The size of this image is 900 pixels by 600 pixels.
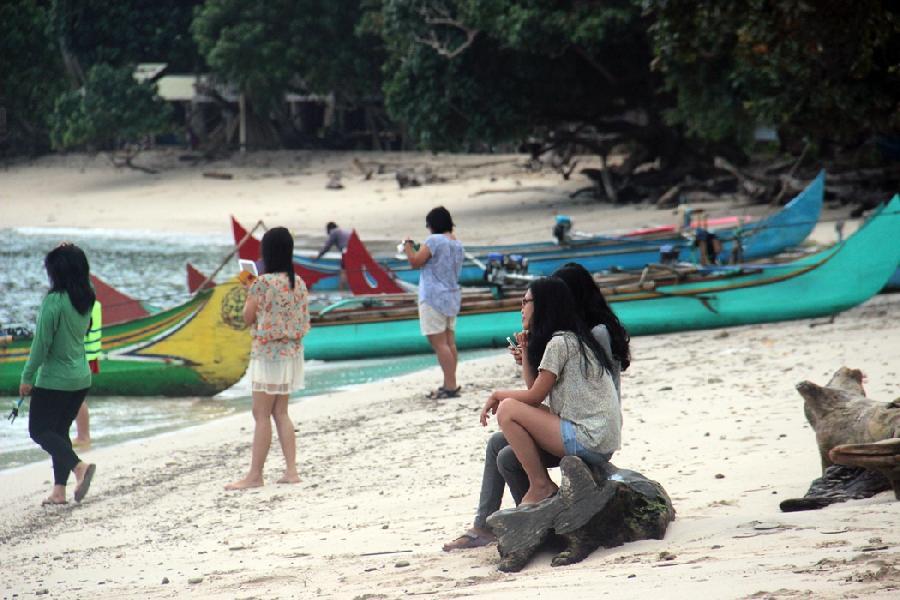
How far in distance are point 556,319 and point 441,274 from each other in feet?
13.7

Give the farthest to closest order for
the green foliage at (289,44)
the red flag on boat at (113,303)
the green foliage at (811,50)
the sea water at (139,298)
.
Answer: the green foliage at (289,44) → the green foliage at (811,50) → the red flag on boat at (113,303) → the sea water at (139,298)

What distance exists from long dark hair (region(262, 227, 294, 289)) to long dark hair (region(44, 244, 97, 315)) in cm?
102

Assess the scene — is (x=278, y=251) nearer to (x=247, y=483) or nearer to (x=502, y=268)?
(x=247, y=483)

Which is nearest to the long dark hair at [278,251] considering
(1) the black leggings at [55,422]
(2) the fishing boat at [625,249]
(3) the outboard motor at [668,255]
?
(1) the black leggings at [55,422]

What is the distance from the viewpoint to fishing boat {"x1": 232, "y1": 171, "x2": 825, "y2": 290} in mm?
17156

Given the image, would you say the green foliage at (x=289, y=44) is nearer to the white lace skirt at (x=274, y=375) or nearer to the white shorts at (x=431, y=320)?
the white shorts at (x=431, y=320)

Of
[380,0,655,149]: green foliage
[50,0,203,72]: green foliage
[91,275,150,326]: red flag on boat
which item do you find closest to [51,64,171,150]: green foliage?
[50,0,203,72]: green foliage

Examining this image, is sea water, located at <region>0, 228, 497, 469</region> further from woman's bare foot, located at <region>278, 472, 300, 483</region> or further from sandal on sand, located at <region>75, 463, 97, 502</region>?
woman's bare foot, located at <region>278, 472, 300, 483</region>

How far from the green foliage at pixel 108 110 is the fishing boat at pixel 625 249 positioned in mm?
20222

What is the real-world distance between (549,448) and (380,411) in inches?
182

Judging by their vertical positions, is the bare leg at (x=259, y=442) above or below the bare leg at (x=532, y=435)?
below

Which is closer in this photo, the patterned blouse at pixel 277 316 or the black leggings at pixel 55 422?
the patterned blouse at pixel 277 316

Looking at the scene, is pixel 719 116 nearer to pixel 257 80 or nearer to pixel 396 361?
pixel 396 361

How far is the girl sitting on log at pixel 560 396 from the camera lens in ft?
16.4
